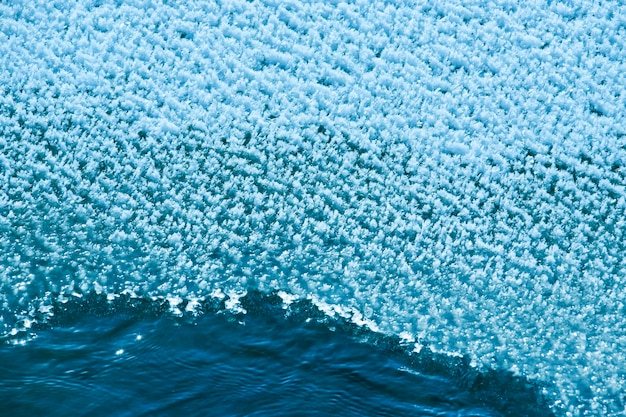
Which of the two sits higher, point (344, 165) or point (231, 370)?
point (344, 165)

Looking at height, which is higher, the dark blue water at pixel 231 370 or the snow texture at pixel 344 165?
the snow texture at pixel 344 165

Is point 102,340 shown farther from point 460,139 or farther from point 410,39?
point 410,39

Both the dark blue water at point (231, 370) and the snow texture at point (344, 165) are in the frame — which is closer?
the dark blue water at point (231, 370)

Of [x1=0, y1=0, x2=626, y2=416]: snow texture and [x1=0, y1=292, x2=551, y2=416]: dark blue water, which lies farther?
[x1=0, y1=0, x2=626, y2=416]: snow texture

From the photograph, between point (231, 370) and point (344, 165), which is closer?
point (231, 370)

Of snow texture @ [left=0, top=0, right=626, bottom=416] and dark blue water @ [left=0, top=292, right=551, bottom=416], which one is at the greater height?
snow texture @ [left=0, top=0, right=626, bottom=416]
